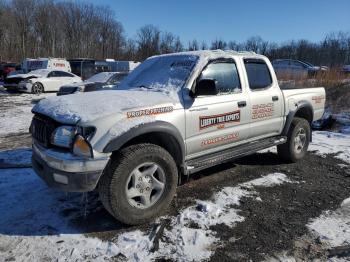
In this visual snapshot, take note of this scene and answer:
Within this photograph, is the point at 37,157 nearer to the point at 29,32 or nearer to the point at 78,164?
the point at 78,164

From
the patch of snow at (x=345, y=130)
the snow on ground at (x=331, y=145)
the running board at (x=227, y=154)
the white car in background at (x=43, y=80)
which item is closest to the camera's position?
the running board at (x=227, y=154)

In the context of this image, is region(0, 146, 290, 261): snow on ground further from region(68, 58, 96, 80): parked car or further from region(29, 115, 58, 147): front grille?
region(68, 58, 96, 80): parked car

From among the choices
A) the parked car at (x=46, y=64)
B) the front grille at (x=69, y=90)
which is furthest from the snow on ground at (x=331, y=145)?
the parked car at (x=46, y=64)

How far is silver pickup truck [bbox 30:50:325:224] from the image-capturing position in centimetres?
349

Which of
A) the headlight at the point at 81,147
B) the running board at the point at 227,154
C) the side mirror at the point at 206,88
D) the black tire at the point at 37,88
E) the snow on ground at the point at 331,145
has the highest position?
the side mirror at the point at 206,88

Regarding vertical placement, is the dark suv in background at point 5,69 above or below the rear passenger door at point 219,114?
above

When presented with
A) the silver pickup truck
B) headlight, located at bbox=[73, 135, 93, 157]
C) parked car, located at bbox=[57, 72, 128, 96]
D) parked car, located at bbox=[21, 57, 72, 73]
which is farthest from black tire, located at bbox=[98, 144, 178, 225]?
parked car, located at bbox=[21, 57, 72, 73]

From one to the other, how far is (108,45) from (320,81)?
66787 millimetres

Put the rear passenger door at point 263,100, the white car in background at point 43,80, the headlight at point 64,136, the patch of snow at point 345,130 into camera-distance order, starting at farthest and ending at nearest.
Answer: the white car in background at point 43,80, the patch of snow at point 345,130, the rear passenger door at point 263,100, the headlight at point 64,136

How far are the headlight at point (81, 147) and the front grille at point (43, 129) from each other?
1.33 feet

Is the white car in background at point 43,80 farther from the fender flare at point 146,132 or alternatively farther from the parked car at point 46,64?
the fender flare at point 146,132

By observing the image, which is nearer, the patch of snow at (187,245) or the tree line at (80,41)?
the patch of snow at (187,245)

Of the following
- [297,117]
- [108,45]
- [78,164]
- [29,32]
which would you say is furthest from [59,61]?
[108,45]

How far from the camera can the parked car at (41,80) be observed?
18547 mm
